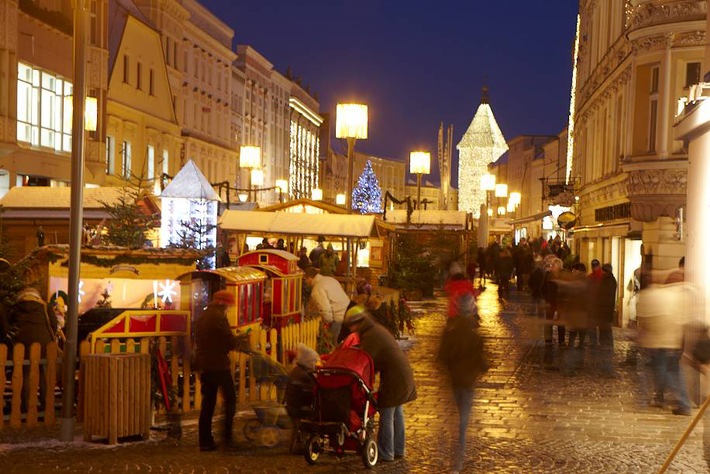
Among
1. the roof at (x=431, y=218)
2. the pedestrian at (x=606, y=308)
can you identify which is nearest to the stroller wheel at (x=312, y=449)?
the pedestrian at (x=606, y=308)

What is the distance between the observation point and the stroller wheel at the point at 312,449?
35.9 feet

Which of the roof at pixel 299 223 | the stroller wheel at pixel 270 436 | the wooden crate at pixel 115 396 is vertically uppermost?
the roof at pixel 299 223

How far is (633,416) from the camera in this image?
1446 cm

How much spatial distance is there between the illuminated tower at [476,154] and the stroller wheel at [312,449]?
260ft

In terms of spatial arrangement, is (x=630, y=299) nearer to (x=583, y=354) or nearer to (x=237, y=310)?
(x=583, y=354)

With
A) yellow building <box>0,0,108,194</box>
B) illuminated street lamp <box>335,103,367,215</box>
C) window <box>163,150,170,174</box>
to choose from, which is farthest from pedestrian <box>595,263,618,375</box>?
window <box>163,150,170,174</box>

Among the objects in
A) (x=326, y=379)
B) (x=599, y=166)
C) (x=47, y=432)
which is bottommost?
(x=47, y=432)

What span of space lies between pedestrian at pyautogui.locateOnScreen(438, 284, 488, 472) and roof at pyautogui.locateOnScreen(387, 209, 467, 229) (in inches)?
1433

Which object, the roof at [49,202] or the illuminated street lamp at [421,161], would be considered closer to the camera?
the roof at [49,202]

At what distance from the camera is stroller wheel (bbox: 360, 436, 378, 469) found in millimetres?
10938

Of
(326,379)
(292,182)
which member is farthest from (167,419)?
(292,182)

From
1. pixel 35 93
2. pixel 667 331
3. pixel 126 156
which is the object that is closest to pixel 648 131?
pixel 667 331

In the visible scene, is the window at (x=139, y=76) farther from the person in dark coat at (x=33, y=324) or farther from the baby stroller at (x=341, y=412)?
the baby stroller at (x=341, y=412)

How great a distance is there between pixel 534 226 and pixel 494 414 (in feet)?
238
